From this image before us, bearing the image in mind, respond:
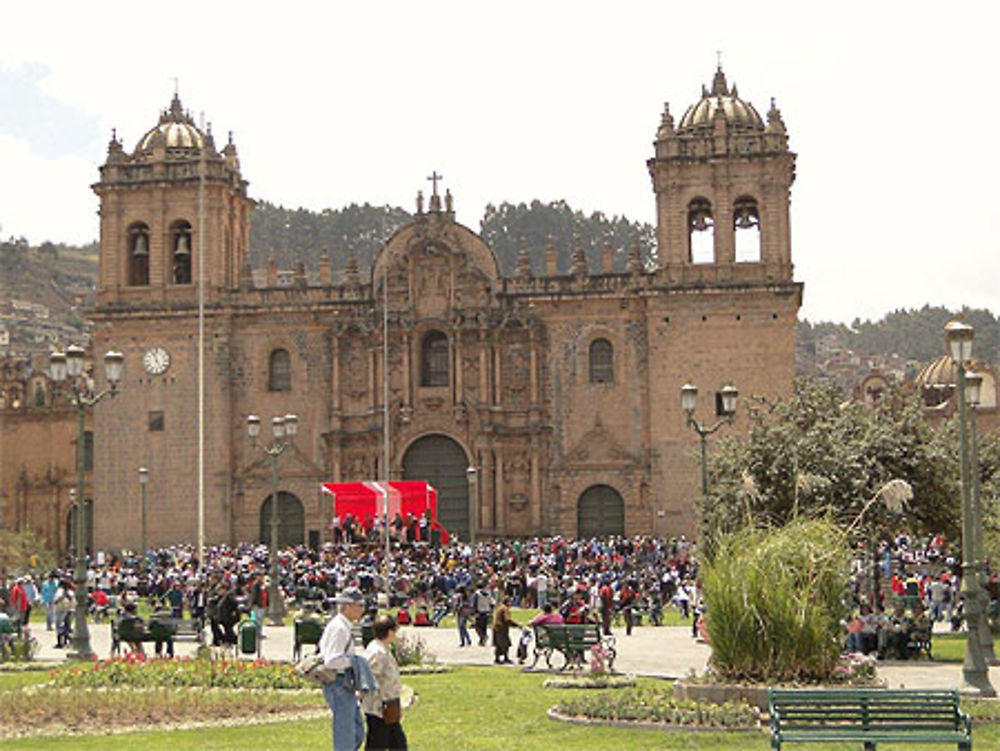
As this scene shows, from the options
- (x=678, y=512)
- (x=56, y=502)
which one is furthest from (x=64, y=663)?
(x=56, y=502)

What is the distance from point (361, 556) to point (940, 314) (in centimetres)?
14204

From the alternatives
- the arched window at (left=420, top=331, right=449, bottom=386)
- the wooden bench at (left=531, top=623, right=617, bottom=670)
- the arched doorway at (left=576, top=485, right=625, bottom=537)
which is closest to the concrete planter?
the wooden bench at (left=531, top=623, right=617, bottom=670)

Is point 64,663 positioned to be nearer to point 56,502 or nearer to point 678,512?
point 678,512

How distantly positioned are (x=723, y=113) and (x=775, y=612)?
3821 cm

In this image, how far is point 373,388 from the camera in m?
52.9

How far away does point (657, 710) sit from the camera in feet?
50.0

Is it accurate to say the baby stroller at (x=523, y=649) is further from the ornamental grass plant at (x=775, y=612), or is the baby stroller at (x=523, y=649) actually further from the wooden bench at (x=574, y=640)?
the ornamental grass plant at (x=775, y=612)

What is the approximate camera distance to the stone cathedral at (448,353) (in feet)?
167

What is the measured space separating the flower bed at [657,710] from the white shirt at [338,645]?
14.8 feet

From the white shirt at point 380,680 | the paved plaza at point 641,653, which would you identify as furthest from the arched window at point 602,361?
the white shirt at point 380,680

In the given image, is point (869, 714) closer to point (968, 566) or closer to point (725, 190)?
point (968, 566)

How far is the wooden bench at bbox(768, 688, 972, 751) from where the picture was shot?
1214cm

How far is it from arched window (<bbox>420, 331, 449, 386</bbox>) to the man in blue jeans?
137ft

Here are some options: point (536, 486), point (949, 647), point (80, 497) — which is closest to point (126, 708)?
point (80, 497)
